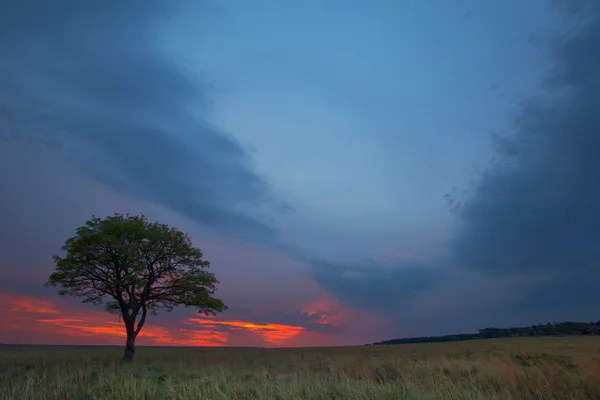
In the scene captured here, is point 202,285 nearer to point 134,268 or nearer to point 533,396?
point 134,268

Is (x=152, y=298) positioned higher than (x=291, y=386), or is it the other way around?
(x=152, y=298)

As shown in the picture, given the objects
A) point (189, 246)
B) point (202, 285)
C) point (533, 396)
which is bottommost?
point (533, 396)

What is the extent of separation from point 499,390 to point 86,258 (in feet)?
102

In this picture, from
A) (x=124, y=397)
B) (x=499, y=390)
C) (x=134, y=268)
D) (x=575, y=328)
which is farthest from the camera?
(x=575, y=328)

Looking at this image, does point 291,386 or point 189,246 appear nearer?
point 291,386

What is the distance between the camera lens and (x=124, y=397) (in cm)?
879

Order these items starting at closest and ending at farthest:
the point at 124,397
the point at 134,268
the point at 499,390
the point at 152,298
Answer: the point at 124,397 < the point at 499,390 < the point at 134,268 < the point at 152,298

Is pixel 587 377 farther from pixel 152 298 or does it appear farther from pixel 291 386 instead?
pixel 152 298

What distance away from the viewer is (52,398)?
8945mm

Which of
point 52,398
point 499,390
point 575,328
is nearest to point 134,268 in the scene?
point 52,398

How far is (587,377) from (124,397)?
13.1 metres

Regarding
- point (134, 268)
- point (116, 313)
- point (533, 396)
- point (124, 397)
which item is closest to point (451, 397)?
point (533, 396)

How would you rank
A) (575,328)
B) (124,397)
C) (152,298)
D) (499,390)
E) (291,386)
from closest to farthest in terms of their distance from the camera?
(124,397), (291,386), (499,390), (152,298), (575,328)

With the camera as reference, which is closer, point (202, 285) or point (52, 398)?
point (52, 398)
